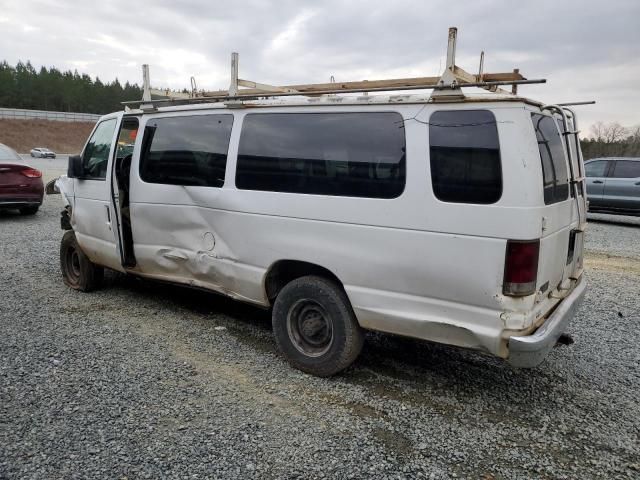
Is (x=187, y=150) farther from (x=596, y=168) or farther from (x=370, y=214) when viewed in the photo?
(x=596, y=168)

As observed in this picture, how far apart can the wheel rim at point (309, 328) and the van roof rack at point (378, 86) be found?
→ 1.67 meters

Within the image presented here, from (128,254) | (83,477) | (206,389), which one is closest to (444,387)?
(206,389)

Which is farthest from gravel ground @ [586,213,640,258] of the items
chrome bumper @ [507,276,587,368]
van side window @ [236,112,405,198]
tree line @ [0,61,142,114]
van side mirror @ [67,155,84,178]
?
tree line @ [0,61,142,114]

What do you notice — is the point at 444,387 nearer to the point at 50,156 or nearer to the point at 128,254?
the point at 128,254

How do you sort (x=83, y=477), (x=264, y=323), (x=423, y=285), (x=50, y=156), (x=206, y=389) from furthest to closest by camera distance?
1. (x=50, y=156)
2. (x=264, y=323)
3. (x=206, y=389)
4. (x=423, y=285)
5. (x=83, y=477)

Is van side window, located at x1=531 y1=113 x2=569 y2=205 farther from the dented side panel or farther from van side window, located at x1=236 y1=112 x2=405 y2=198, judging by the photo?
van side window, located at x1=236 y1=112 x2=405 y2=198

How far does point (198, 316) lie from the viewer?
500 centimetres

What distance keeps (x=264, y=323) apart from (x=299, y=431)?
6.36 feet

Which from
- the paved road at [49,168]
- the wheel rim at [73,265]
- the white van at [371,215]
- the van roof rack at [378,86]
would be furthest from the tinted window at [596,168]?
the paved road at [49,168]

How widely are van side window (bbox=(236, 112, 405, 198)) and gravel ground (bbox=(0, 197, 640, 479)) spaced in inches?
57.1

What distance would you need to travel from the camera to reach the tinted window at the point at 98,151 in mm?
5160

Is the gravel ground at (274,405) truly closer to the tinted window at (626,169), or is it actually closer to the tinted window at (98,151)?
the tinted window at (98,151)

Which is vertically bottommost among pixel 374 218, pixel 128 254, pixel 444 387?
pixel 444 387

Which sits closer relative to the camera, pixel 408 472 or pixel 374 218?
pixel 408 472
